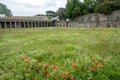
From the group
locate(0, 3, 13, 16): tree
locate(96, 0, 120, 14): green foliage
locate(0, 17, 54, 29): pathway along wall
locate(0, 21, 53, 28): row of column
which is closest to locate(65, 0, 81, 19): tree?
locate(96, 0, 120, 14): green foliage

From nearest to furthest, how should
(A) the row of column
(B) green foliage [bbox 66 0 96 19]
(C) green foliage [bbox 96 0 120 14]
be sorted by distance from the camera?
1. (C) green foliage [bbox 96 0 120 14]
2. (B) green foliage [bbox 66 0 96 19]
3. (A) the row of column

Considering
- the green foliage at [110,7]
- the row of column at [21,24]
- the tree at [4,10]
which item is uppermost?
the tree at [4,10]

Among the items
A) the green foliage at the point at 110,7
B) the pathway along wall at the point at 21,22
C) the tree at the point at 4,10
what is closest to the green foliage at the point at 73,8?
the green foliage at the point at 110,7

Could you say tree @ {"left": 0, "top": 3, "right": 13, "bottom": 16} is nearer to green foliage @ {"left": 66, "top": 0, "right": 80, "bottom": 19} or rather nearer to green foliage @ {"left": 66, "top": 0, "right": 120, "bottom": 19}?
green foliage @ {"left": 66, "top": 0, "right": 120, "bottom": 19}

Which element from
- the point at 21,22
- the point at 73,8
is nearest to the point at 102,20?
the point at 73,8

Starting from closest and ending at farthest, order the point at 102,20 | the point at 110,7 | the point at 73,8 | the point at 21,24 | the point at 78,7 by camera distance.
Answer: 1. the point at 110,7
2. the point at 102,20
3. the point at 78,7
4. the point at 73,8
5. the point at 21,24

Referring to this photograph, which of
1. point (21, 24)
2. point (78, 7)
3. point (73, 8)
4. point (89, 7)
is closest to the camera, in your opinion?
point (89, 7)

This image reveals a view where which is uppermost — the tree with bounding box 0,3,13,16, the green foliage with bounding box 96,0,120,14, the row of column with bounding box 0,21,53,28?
the tree with bounding box 0,3,13,16

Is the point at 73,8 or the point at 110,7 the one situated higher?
the point at 73,8

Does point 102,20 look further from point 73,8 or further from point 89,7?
point 73,8

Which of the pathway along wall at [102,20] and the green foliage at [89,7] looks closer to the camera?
the pathway along wall at [102,20]

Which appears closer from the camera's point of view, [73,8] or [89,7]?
[89,7]

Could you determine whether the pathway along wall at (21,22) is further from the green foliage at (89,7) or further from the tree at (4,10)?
the green foliage at (89,7)

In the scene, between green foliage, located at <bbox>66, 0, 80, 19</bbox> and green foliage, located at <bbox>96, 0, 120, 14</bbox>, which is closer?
green foliage, located at <bbox>96, 0, 120, 14</bbox>
